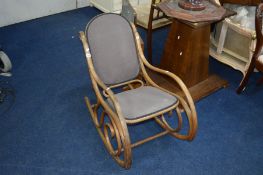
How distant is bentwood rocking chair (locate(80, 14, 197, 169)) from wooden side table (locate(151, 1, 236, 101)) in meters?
0.42

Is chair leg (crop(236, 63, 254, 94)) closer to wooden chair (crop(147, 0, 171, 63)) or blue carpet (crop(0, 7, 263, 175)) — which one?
blue carpet (crop(0, 7, 263, 175))

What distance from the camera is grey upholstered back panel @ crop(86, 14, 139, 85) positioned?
74.8 inches

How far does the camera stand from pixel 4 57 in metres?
2.62

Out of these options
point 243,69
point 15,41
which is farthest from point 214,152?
point 15,41

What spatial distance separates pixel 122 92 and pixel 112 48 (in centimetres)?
33

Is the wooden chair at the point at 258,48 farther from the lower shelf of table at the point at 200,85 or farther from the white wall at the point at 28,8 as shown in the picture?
the white wall at the point at 28,8

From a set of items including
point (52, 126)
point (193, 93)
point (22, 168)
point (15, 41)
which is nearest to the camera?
point (22, 168)

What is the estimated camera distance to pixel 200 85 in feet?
8.23

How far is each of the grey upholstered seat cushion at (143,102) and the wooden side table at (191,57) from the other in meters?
0.51

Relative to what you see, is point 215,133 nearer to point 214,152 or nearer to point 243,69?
point 214,152

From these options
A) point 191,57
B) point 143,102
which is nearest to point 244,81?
point 191,57

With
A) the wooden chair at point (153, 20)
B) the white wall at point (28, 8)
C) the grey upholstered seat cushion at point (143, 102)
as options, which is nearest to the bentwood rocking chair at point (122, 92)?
the grey upholstered seat cushion at point (143, 102)

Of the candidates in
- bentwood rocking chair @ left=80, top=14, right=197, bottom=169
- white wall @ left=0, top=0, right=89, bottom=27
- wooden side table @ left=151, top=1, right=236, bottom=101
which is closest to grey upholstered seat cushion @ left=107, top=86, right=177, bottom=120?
bentwood rocking chair @ left=80, top=14, right=197, bottom=169

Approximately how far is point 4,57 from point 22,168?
4.10 feet
